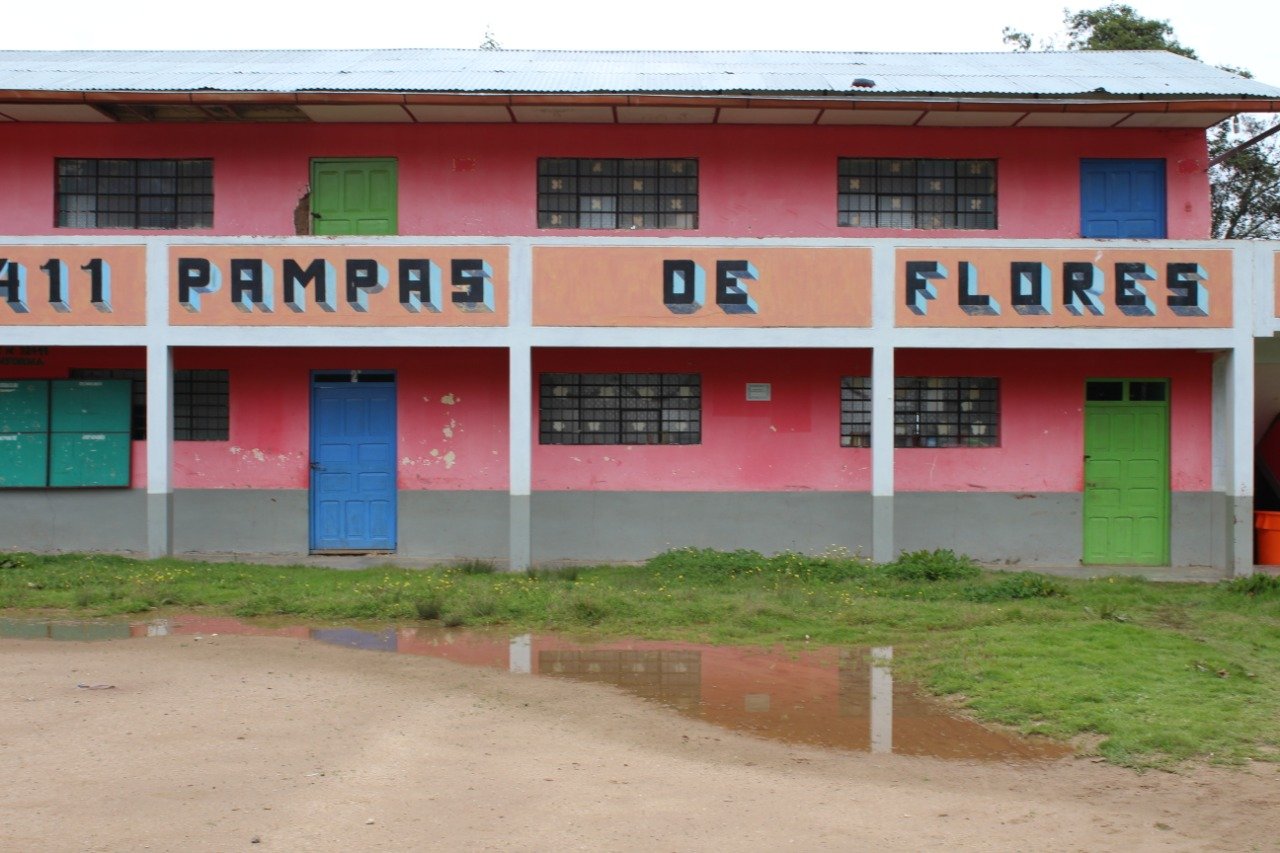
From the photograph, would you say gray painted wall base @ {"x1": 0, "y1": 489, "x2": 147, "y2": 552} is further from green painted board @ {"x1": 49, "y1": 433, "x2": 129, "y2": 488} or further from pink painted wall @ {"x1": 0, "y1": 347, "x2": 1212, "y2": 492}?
pink painted wall @ {"x1": 0, "y1": 347, "x2": 1212, "y2": 492}

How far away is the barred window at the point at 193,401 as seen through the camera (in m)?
14.8

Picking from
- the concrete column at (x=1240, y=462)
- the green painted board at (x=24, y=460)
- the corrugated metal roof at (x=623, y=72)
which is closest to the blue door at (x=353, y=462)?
the green painted board at (x=24, y=460)

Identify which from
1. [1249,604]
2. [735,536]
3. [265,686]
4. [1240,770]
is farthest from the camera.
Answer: [735,536]

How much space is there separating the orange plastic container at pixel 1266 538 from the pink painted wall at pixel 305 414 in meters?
9.36

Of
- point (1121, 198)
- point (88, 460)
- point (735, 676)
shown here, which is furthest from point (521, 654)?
point (1121, 198)

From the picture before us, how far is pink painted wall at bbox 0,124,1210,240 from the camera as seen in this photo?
48.5 ft

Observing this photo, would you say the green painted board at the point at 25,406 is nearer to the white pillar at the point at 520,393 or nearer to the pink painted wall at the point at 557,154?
the pink painted wall at the point at 557,154

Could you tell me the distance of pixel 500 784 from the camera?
5680 mm

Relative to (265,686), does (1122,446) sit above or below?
above

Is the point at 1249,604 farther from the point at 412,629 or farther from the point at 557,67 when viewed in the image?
the point at 557,67

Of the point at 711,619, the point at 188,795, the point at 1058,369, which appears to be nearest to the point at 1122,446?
the point at 1058,369

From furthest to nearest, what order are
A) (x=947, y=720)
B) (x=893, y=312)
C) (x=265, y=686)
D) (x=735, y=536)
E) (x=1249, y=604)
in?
(x=735, y=536), (x=893, y=312), (x=1249, y=604), (x=265, y=686), (x=947, y=720)

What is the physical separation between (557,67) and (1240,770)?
12807mm

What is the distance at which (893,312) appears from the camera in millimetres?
13414
